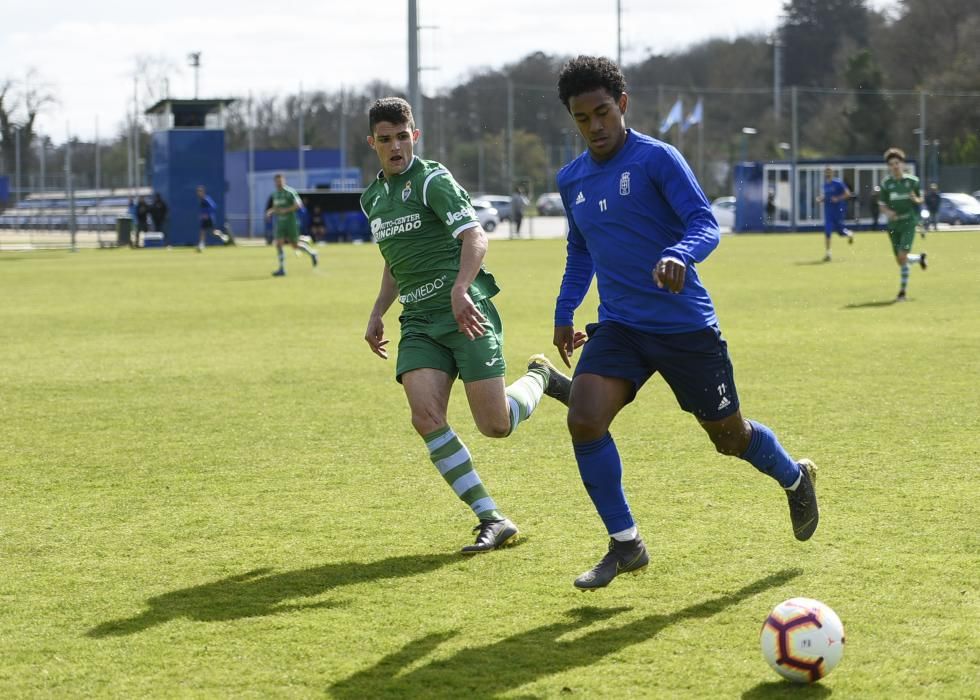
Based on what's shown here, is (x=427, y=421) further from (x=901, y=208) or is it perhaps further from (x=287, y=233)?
(x=287, y=233)

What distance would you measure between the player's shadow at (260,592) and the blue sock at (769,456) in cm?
131

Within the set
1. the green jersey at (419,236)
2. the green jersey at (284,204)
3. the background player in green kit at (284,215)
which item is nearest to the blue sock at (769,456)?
the green jersey at (419,236)

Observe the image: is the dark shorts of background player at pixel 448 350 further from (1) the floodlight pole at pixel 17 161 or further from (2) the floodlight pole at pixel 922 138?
(1) the floodlight pole at pixel 17 161

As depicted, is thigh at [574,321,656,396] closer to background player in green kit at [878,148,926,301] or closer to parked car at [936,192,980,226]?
background player in green kit at [878,148,926,301]

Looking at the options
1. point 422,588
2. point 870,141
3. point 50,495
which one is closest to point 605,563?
point 422,588

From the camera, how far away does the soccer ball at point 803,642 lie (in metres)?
3.96

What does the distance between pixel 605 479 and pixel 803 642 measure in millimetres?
1172

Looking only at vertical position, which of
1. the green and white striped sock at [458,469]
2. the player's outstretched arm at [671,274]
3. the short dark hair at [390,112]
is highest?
the short dark hair at [390,112]

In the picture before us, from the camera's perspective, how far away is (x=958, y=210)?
5125 cm

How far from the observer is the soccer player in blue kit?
4879 millimetres

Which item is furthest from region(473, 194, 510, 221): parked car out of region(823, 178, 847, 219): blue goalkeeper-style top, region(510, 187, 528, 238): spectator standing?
region(823, 178, 847, 219): blue goalkeeper-style top

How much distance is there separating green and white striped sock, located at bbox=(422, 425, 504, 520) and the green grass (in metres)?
0.23

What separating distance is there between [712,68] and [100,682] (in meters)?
89.0

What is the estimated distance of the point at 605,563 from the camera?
4.91 meters
